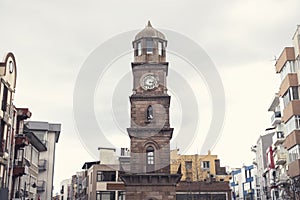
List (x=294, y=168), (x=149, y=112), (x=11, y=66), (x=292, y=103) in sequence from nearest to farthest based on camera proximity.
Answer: (x=11, y=66), (x=294, y=168), (x=292, y=103), (x=149, y=112)

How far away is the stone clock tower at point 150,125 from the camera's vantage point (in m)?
42.3

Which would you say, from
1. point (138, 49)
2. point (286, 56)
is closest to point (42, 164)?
point (138, 49)

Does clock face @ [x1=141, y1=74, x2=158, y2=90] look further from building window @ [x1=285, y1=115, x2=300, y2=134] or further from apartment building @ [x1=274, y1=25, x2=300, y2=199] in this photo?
building window @ [x1=285, y1=115, x2=300, y2=134]

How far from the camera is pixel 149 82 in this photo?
151ft

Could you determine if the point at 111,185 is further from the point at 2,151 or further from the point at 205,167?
the point at 2,151

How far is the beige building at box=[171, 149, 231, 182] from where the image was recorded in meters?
80.2

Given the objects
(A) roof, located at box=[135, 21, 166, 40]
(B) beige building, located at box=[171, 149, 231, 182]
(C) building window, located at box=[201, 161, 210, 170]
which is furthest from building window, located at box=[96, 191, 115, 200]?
(A) roof, located at box=[135, 21, 166, 40]

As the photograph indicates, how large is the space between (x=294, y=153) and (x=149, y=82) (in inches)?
648

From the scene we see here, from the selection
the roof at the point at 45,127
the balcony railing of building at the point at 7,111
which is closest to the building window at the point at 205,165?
the roof at the point at 45,127

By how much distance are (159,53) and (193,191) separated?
2696 cm

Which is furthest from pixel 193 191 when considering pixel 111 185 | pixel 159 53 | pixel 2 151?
pixel 2 151

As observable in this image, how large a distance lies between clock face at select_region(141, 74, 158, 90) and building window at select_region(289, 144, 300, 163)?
1543 cm

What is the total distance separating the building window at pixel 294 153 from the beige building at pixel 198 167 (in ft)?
121

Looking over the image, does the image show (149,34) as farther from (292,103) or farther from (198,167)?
(198,167)
